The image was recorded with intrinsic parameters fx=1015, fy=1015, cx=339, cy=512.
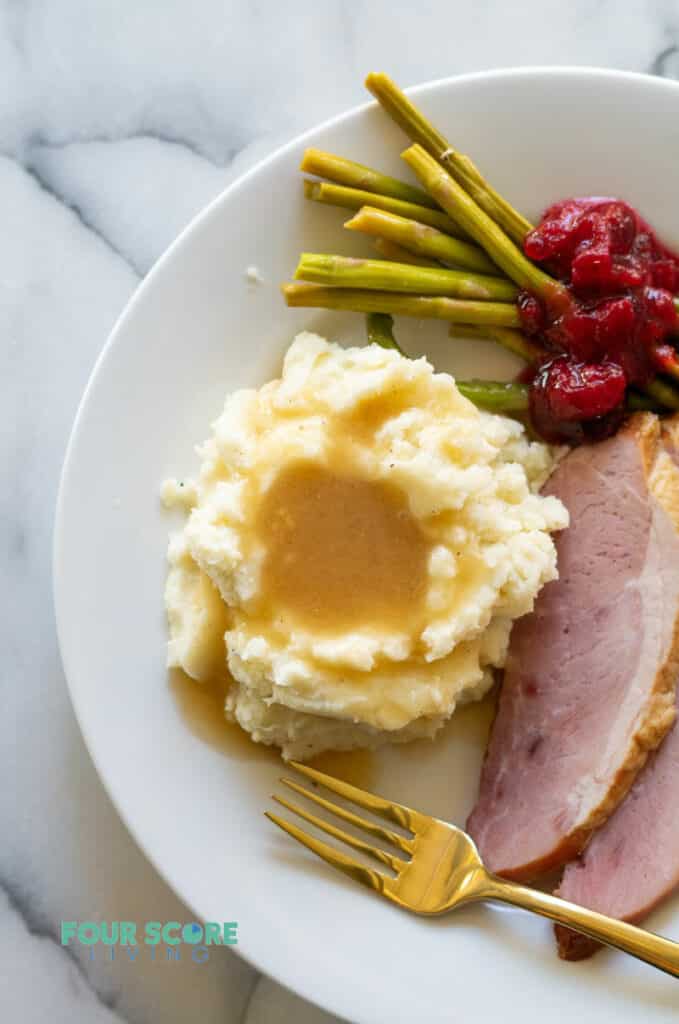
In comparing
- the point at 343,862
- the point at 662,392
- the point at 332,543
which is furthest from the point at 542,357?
the point at 343,862

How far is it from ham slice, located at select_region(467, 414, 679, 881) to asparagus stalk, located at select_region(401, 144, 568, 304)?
1.82 ft

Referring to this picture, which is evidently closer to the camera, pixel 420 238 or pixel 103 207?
pixel 420 238

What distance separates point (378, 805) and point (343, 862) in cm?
23

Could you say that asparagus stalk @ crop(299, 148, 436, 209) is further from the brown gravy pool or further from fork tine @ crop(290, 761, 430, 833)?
fork tine @ crop(290, 761, 430, 833)

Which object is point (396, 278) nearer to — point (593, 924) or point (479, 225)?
point (479, 225)

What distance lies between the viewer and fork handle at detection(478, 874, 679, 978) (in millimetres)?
3072

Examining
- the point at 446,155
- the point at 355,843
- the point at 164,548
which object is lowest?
the point at 355,843

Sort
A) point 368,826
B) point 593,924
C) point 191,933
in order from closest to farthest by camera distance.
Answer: point 593,924 → point 368,826 → point 191,933

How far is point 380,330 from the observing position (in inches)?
137

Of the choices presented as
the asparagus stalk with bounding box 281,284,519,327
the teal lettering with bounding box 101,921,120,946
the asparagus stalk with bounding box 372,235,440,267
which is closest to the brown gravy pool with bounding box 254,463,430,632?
the asparagus stalk with bounding box 281,284,519,327

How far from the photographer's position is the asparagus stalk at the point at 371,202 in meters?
3.37

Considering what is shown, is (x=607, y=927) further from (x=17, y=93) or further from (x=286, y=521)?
(x=17, y=93)

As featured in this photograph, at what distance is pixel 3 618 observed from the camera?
→ 387 cm

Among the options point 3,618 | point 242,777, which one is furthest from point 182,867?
point 3,618
